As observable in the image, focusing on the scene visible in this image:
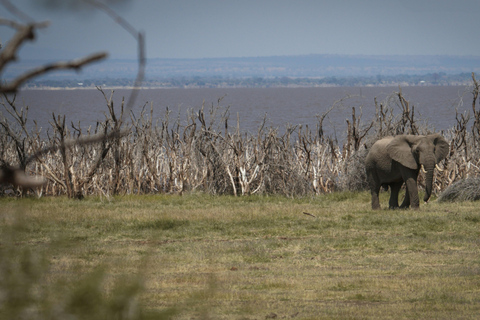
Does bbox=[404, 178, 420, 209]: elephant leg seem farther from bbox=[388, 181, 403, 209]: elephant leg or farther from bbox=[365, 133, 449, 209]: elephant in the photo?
bbox=[388, 181, 403, 209]: elephant leg

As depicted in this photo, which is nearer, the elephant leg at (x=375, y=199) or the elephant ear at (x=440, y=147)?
the elephant ear at (x=440, y=147)

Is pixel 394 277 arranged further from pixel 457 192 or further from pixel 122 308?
pixel 457 192

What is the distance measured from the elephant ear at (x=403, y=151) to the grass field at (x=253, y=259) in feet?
3.40

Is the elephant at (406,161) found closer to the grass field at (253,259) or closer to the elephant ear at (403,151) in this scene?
the elephant ear at (403,151)

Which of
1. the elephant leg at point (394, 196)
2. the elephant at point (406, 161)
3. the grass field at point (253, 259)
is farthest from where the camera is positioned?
the elephant leg at point (394, 196)

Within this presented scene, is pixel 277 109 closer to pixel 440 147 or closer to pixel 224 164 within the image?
pixel 224 164

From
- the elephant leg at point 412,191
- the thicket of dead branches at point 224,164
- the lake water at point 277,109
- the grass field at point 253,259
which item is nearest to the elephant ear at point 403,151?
the elephant leg at point 412,191

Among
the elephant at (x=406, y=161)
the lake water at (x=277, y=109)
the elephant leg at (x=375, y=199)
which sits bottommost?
the lake water at (x=277, y=109)

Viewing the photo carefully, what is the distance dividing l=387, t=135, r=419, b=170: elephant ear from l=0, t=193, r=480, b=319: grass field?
1.04 metres

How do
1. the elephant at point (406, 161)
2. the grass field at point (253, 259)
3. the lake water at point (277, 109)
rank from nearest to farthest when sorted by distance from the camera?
the grass field at point (253, 259)
the elephant at point (406, 161)
the lake water at point (277, 109)

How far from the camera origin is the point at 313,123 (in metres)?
59.7

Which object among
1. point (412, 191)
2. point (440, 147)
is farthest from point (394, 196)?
point (440, 147)

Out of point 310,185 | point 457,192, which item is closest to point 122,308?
point 457,192

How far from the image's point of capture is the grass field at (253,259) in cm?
619
